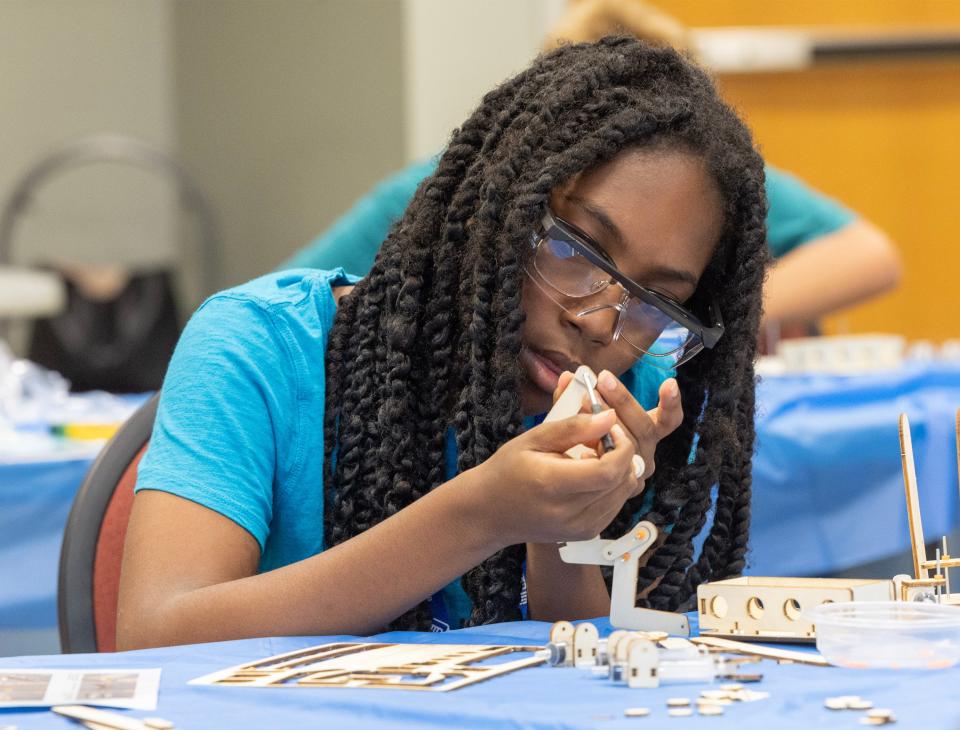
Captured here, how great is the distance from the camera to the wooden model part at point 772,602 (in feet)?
2.93

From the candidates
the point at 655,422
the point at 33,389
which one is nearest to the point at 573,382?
the point at 655,422

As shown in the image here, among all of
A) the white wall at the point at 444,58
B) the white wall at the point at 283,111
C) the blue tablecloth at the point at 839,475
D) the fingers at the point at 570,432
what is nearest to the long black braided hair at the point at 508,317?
the fingers at the point at 570,432

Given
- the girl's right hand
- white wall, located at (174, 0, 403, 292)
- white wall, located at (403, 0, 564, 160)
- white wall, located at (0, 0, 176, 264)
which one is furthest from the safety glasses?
white wall, located at (0, 0, 176, 264)

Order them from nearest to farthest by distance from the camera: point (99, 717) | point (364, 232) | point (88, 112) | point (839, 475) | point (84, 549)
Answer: point (99, 717), point (84, 549), point (839, 475), point (364, 232), point (88, 112)

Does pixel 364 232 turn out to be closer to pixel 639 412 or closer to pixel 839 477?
pixel 839 477

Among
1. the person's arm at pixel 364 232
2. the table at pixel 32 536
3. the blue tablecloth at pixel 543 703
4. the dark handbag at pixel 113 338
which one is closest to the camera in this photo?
the blue tablecloth at pixel 543 703

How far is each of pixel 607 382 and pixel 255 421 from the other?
357mm

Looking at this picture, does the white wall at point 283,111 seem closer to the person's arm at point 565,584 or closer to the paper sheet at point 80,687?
the person's arm at point 565,584

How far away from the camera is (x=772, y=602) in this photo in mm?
902

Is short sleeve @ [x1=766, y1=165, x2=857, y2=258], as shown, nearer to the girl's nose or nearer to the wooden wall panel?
the wooden wall panel

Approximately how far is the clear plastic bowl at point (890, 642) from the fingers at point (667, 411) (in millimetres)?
251

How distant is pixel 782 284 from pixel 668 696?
7.31 feet

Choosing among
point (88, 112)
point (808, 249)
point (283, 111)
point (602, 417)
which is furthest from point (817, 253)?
point (88, 112)

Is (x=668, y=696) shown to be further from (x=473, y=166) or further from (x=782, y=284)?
(x=782, y=284)
